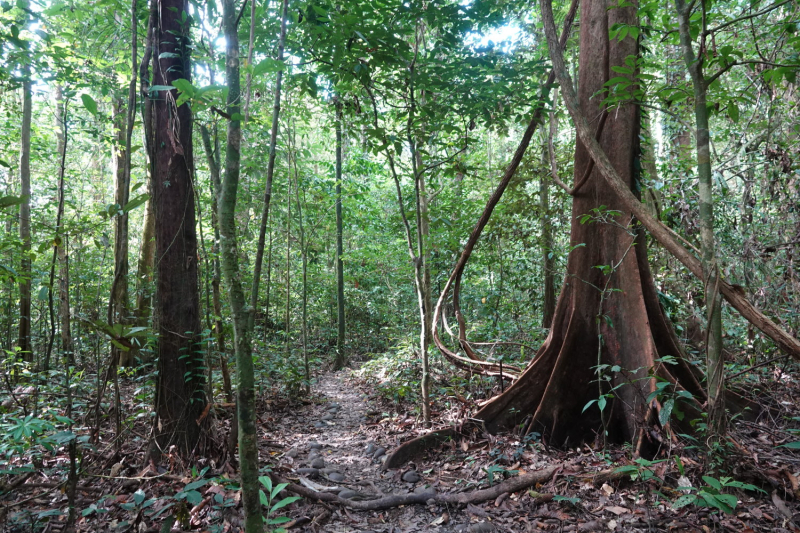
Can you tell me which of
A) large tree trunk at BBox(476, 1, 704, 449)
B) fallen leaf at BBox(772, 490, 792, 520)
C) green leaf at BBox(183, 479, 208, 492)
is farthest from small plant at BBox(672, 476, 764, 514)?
green leaf at BBox(183, 479, 208, 492)

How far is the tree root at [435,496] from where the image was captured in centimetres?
329

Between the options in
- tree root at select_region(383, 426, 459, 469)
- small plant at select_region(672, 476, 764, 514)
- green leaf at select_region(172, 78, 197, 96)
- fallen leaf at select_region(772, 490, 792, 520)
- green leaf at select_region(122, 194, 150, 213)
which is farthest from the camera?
tree root at select_region(383, 426, 459, 469)

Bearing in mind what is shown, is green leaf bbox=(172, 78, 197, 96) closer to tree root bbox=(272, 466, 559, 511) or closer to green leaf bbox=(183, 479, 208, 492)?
green leaf bbox=(183, 479, 208, 492)

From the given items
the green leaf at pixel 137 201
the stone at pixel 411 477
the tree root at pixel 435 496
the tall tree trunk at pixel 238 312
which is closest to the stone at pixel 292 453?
the tree root at pixel 435 496

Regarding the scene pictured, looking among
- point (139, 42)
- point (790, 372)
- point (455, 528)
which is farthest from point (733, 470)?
point (139, 42)

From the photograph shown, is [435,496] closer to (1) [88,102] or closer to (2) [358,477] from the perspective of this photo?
(2) [358,477]

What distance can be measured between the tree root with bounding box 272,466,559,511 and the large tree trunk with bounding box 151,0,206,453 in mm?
1205

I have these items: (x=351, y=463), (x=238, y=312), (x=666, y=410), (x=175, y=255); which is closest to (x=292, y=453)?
(x=351, y=463)

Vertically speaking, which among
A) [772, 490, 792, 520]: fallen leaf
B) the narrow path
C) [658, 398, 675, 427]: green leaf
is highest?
[658, 398, 675, 427]: green leaf

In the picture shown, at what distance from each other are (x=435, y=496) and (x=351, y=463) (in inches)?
56.6

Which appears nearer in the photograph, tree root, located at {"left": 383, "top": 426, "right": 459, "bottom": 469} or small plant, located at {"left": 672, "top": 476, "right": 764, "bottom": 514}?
small plant, located at {"left": 672, "top": 476, "right": 764, "bottom": 514}

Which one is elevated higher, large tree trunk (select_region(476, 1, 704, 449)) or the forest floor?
large tree trunk (select_region(476, 1, 704, 449))

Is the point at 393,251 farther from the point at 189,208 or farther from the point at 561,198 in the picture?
the point at 189,208

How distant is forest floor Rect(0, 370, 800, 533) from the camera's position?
2.65 metres
